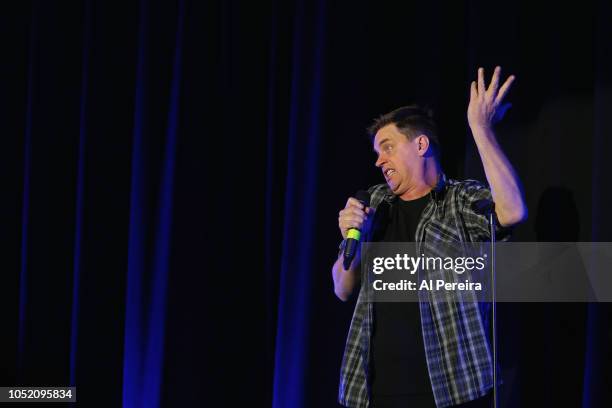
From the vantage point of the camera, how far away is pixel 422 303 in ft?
7.06

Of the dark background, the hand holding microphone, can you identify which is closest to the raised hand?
the hand holding microphone

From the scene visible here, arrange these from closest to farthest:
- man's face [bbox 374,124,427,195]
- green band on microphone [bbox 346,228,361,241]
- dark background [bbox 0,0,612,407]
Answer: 1. green band on microphone [bbox 346,228,361,241]
2. man's face [bbox 374,124,427,195]
3. dark background [bbox 0,0,612,407]

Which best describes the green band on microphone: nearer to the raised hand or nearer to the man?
the man

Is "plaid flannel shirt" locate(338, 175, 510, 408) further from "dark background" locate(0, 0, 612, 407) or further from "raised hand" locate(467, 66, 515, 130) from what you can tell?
"dark background" locate(0, 0, 612, 407)

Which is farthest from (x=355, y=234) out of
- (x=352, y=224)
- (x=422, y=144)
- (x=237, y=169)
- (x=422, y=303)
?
(x=237, y=169)

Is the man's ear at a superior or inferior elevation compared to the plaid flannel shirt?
superior

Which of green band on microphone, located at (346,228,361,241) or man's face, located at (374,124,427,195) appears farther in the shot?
man's face, located at (374,124,427,195)

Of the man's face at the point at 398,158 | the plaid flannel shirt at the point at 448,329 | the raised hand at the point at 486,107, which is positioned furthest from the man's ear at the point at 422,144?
the raised hand at the point at 486,107

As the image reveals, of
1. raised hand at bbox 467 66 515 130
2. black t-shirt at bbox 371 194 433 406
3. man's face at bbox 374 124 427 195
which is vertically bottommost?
black t-shirt at bbox 371 194 433 406

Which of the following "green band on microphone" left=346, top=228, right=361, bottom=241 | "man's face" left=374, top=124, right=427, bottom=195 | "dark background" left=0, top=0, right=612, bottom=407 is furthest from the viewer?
"dark background" left=0, top=0, right=612, bottom=407

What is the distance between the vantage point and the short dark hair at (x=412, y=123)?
7.83 ft

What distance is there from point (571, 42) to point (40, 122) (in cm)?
214

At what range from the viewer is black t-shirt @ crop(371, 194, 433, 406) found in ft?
6.91

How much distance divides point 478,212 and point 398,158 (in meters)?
0.34
